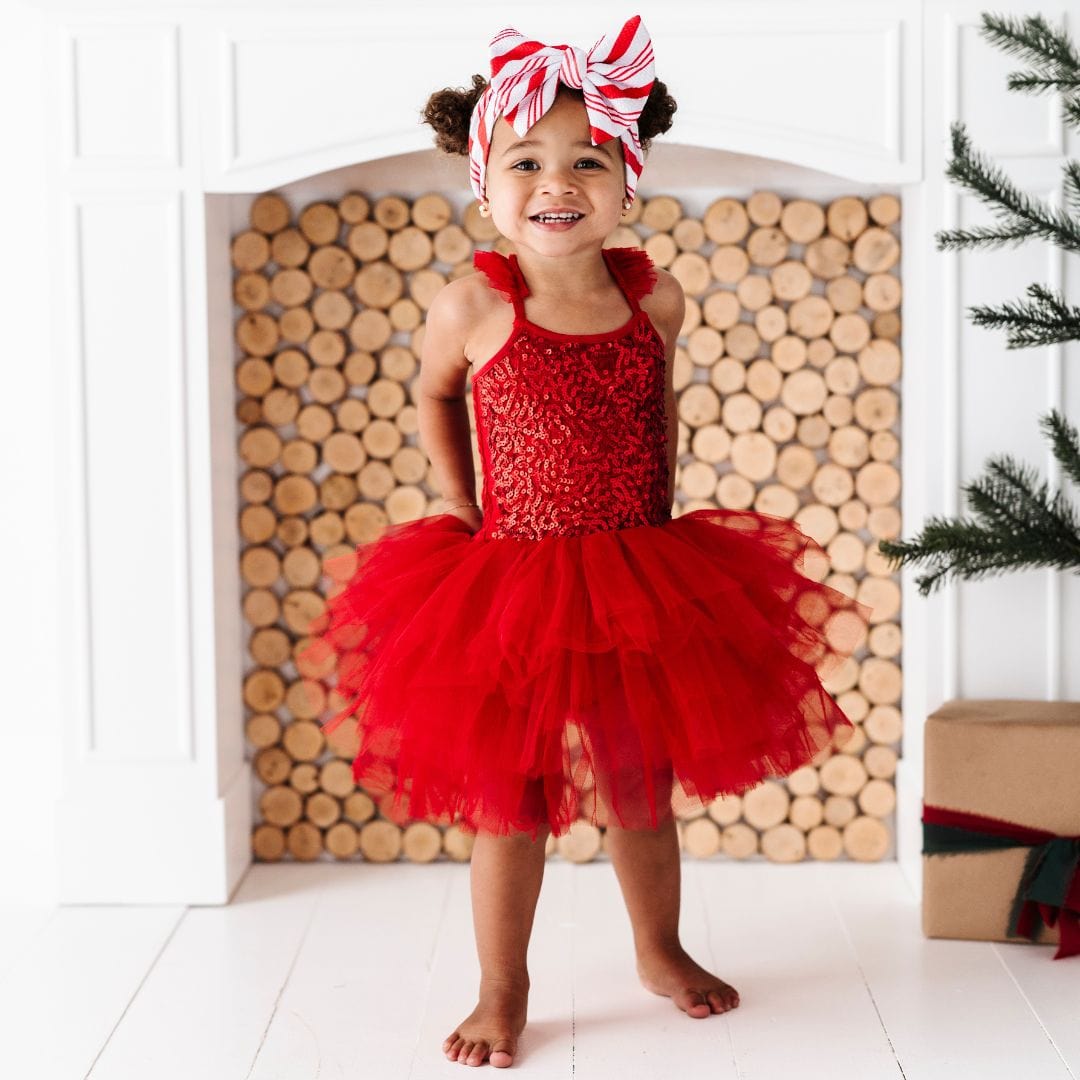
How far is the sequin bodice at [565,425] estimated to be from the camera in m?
1.94

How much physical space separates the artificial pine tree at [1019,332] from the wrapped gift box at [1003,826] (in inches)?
10.2

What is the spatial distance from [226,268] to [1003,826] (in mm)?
1701

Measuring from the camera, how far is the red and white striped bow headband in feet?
6.01

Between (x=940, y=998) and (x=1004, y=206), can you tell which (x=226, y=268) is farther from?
(x=940, y=998)

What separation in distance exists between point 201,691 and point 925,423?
4.49 feet

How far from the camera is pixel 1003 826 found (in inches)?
88.4

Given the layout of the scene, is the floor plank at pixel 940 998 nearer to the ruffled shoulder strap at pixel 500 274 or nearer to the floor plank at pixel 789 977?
the floor plank at pixel 789 977

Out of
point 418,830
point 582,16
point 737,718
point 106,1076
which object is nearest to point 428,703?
point 737,718

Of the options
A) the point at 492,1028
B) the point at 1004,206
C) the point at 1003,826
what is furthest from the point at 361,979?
the point at 1004,206

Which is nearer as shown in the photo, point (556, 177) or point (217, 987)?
point (556, 177)

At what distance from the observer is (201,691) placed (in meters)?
2.49

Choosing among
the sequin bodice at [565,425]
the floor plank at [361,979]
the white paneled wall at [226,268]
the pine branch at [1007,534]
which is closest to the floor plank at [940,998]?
the white paneled wall at [226,268]

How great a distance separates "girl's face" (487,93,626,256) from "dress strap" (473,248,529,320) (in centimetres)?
8

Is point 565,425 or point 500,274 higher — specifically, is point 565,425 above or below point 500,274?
below
